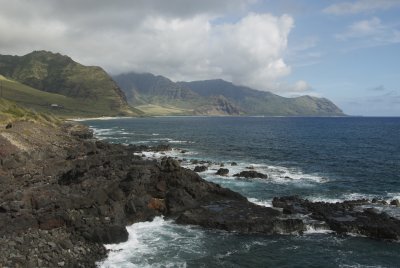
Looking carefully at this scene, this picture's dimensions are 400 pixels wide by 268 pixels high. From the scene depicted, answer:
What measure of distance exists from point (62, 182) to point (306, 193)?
37.3 meters

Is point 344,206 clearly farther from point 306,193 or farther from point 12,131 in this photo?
point 12,131

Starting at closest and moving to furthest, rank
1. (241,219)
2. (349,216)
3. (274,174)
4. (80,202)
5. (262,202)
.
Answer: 1. (241,219)
2. (80,202)
3. (349,216)
4. (262,202)
5. (274,174)

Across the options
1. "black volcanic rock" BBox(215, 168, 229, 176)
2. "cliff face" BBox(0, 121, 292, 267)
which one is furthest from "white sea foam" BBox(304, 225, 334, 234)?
"black volcanic rock" BBox(215, 168, 229, 176)

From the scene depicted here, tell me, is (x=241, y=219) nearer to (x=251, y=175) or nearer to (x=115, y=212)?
(x=115, y=212)

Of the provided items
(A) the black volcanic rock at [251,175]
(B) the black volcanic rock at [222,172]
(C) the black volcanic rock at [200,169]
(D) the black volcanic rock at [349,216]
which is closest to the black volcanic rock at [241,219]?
(D) the black volcanic rock at [349,216]

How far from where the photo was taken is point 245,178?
238 ft

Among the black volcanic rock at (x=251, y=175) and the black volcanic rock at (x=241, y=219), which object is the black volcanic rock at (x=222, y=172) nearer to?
the black volcanic rock at (x=251, y=175)

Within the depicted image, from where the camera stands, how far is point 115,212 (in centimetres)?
4394

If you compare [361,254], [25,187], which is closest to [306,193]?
[361,254]

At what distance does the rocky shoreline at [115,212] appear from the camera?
1394 inches

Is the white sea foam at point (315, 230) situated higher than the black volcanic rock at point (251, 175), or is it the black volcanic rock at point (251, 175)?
the black volcanic rock at point (251, 175)

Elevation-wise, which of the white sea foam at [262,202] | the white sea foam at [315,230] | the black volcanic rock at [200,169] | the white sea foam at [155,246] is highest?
the black volcanic rock at [200,169]

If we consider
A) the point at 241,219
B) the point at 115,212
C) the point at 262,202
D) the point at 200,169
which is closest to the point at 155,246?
the point at 115,212

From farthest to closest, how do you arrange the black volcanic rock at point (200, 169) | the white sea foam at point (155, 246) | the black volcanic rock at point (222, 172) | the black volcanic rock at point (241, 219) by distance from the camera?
the black volcanic rock at point (200, 169), the black volcanic rock at point (222, 172), the black volcanic rock at point (241, 219), the white sea foam at point (155, 246)
